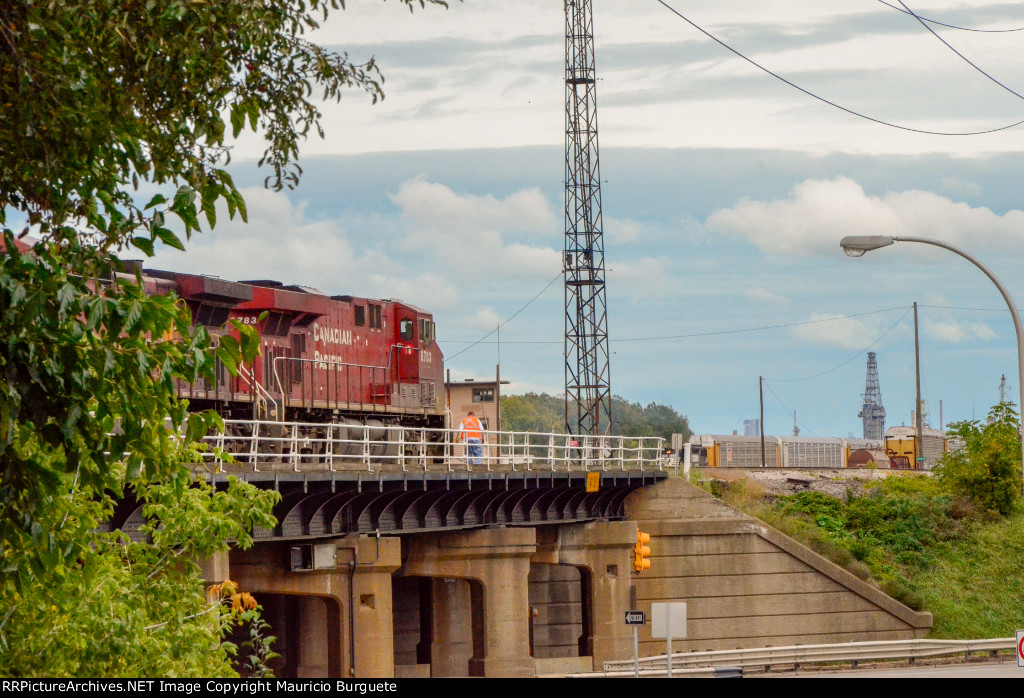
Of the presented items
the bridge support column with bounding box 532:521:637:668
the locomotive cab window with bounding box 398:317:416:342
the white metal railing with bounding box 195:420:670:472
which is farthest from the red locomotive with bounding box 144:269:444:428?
the bridge support column with bounding box 532:521:637:668

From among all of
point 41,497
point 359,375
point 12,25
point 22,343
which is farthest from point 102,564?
point 359,375

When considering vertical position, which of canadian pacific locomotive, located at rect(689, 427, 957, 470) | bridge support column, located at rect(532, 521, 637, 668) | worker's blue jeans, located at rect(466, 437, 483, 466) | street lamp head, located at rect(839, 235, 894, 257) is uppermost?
street lamp head, located at rect(839, 235, 894, 257)

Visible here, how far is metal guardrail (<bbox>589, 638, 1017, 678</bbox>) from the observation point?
123ft

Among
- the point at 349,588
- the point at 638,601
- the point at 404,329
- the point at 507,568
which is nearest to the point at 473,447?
the point at 404,329

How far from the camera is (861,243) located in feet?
61.7

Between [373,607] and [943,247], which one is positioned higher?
[943,247]

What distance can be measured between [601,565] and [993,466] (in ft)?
61.8

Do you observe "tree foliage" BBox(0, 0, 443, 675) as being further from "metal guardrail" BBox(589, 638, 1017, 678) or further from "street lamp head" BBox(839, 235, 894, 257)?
"metal guardrail" BBox(589, 638, 1017, 678)

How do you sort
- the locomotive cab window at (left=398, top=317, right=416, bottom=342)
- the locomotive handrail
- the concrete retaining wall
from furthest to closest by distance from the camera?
the concrete retaining wall, the locomotive cab window at (left=398, top=317, right=416, bottom=342), the locomotive handrail

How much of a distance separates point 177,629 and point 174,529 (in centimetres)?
98

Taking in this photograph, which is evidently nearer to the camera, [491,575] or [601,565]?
[491,575]

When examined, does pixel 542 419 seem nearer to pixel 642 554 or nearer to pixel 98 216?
pixel 642 554

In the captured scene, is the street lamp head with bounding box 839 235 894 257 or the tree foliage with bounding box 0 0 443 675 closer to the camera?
the tree foliage with bounding box 0 0 443 675

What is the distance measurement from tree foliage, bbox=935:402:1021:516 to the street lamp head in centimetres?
3420
